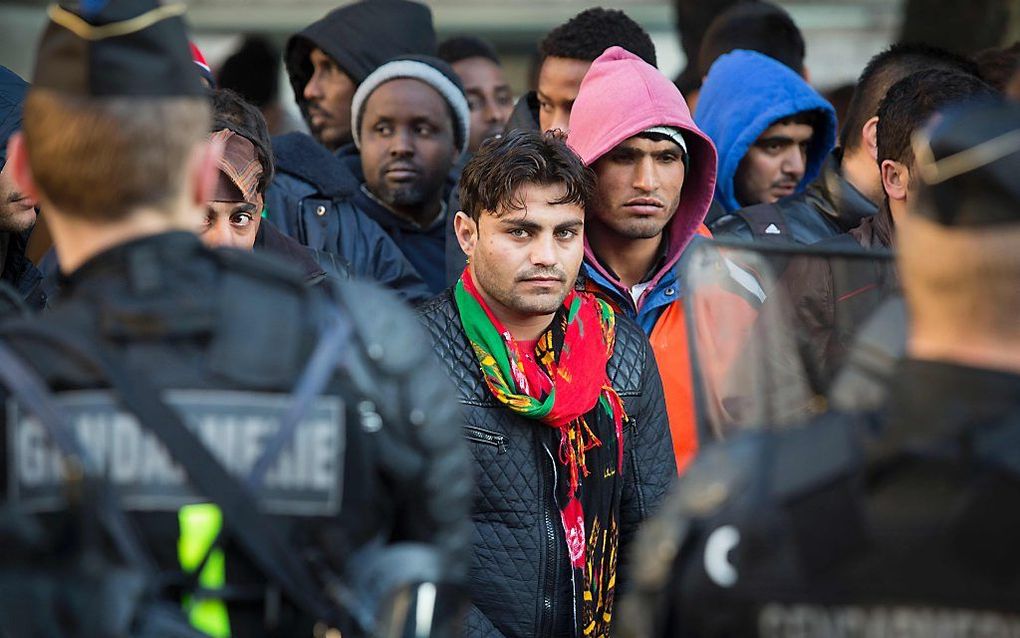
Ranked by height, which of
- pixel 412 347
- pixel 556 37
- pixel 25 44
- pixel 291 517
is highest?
pixel 25 44

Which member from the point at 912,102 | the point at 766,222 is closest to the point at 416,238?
the point at 766,222

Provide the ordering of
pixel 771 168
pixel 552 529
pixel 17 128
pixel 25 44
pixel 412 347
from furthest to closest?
pixel 25 44, pixel 771 168, pixel 17 128, pixel 552 529, pixel 412 347

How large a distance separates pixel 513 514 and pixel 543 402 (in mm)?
303

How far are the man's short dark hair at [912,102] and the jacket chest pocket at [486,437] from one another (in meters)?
1.59

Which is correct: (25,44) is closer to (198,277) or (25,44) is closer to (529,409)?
(529,409)

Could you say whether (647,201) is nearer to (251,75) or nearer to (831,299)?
(831,299)

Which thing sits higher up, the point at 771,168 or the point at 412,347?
the point at 771,168

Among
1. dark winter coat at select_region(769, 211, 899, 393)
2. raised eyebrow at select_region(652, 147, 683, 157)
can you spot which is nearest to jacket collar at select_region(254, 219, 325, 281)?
raised eyebrow at select_region(652, 147, 683, 157)

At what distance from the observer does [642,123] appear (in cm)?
494

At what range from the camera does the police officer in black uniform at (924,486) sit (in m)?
2.13

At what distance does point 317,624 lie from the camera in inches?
92.4

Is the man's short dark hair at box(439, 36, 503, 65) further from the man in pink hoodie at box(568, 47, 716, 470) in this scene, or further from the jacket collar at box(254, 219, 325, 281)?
the jacket collar at box(254, 219, 325, 281)

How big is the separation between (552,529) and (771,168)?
2278 mm

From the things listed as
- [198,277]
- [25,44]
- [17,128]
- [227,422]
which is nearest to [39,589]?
[227,422]
